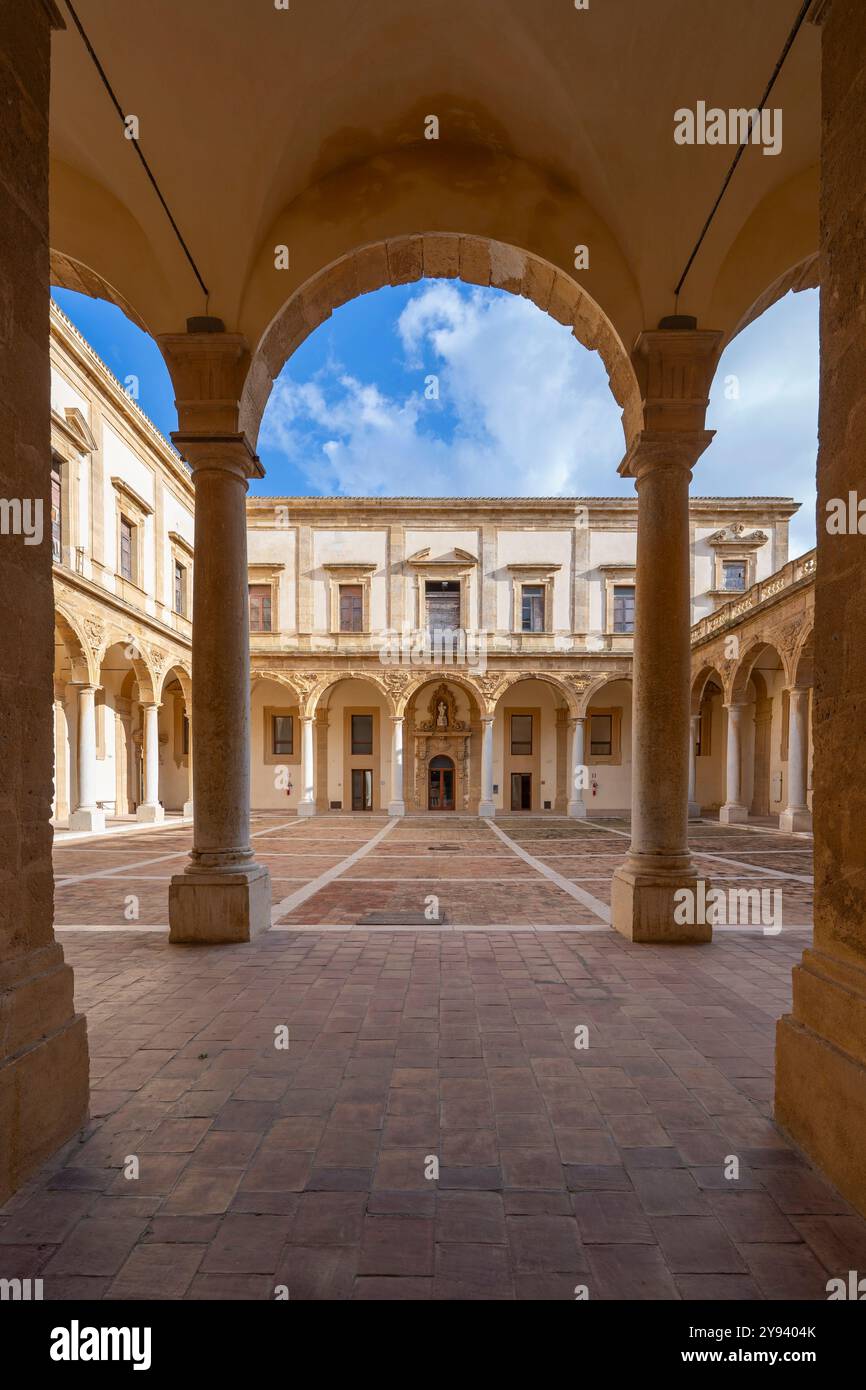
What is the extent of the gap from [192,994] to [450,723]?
63.4 feet

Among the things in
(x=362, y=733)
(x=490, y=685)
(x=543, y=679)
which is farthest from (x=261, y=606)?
(x=543, y=679)

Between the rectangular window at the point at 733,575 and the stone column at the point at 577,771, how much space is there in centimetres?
751

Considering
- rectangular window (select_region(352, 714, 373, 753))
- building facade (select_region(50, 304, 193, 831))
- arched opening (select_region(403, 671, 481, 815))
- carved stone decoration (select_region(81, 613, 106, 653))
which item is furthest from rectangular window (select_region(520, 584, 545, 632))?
carved stone decoration (select_region(81, 613, 106, 653))

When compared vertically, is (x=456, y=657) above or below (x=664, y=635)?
above

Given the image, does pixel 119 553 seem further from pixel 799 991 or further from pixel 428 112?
pixel 799 991

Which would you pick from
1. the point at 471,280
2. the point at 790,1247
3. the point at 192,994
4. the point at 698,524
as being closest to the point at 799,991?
the point at 790,1247

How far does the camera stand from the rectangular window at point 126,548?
56.5 ft

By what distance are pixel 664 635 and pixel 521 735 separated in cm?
1890

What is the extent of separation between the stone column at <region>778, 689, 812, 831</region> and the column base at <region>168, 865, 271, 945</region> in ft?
50.3

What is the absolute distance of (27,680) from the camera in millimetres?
2422

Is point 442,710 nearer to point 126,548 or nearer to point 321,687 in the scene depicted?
point 321,687

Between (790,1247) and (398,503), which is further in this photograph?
(398,503)

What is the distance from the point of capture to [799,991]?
2.58m

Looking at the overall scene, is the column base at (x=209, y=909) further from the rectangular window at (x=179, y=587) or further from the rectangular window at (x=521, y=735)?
the rectangular window at (x=521, y=735)
